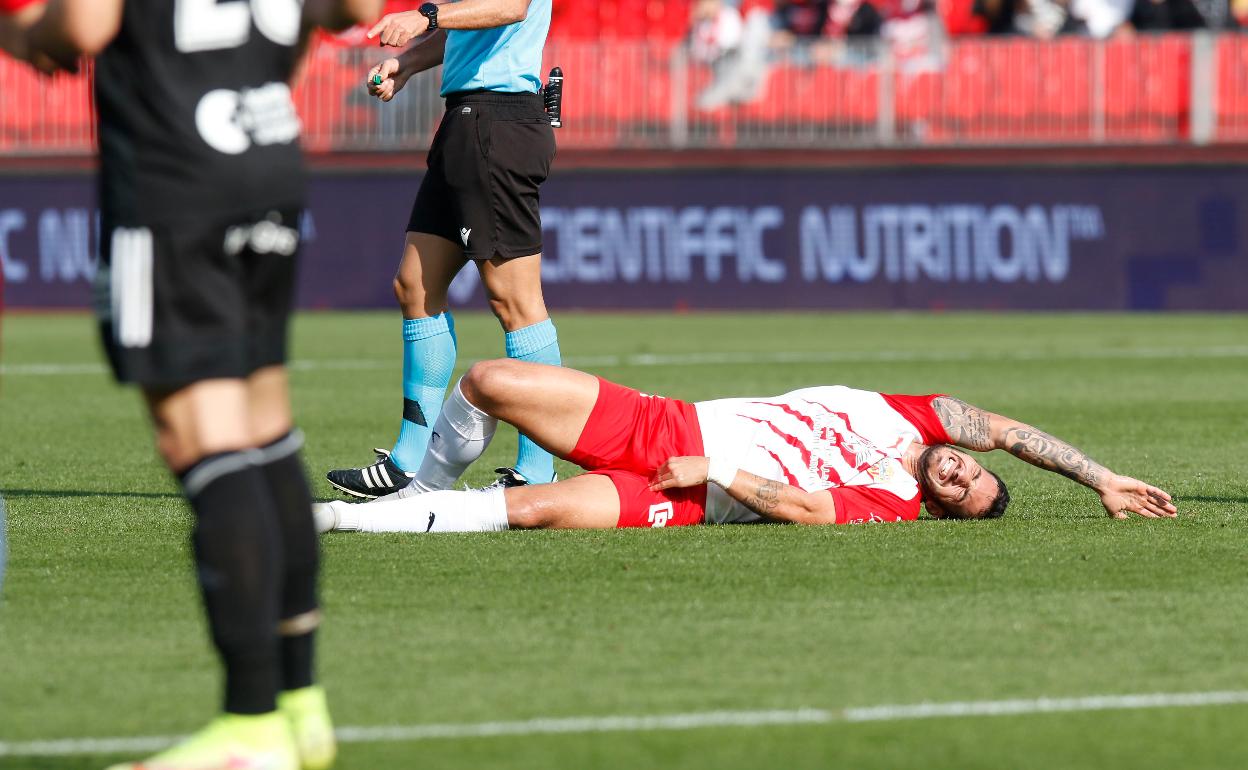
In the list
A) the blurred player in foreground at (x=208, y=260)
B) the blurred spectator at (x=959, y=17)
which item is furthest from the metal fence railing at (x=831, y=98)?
the blurred player in foreground at (x=208, y=260)

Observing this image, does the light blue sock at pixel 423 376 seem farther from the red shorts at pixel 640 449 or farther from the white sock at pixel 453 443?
the red shorts at pixel 640 449

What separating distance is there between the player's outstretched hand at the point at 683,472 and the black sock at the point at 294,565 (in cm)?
261

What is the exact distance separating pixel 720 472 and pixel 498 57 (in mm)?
1944

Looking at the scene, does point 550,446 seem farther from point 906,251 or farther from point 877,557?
point 906,251

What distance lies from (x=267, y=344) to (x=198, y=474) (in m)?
0.31

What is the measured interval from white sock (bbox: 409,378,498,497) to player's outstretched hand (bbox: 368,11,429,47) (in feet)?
3.70

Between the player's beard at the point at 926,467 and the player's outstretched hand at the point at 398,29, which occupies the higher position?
the player's outstretched hand at the point at 398,29

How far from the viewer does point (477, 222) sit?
A: 729 cm

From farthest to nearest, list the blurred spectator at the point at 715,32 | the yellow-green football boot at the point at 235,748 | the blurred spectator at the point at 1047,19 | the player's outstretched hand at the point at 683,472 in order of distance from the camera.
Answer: the blurred spectator at the point at 1047,19 → the blurred spectator at the point at 715,32 → the player's outstretched hand at the point at 683,472 → the yellow-green football boot at the point at 235,748

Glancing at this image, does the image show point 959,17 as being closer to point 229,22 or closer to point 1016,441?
point 1016,441

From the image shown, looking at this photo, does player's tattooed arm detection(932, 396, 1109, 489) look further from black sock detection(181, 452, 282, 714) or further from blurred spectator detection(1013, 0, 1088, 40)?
blurred spectator detection(1013, 0, 1088, 40)

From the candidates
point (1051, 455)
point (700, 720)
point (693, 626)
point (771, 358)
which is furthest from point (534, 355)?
point (771, 358)

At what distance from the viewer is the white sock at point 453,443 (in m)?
6.60

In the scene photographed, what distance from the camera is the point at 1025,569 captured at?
580cm
